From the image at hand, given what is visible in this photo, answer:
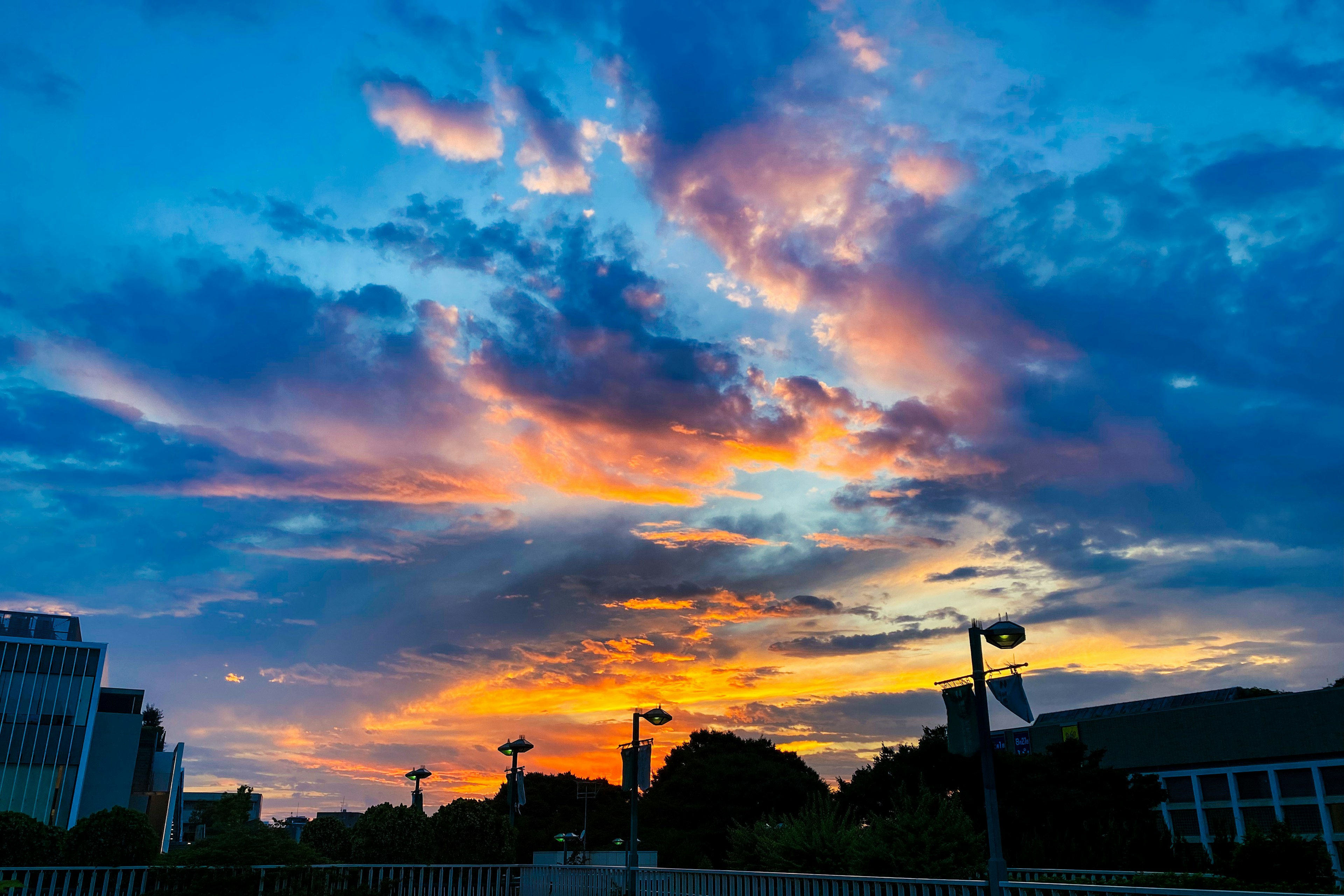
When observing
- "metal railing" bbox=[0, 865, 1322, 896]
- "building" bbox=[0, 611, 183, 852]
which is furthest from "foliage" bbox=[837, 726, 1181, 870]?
"building" bbox=[0, 611, 183, 852]

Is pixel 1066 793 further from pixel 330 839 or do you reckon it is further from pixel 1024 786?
pixel 330 839

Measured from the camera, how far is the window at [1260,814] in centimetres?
6650

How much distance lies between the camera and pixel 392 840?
24.7 meters

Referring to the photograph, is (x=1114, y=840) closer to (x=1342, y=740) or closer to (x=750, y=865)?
(x=750, y=865)

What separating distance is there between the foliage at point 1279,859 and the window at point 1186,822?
59.3 metres

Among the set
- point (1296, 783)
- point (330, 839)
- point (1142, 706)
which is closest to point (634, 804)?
point (330, 839)

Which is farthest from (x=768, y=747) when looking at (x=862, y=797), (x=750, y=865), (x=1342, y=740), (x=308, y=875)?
(x=308, y=875)

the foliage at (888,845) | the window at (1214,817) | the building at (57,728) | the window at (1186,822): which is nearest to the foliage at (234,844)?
the foliage at (888,845)

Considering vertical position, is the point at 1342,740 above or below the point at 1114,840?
above

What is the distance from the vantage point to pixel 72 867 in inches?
721

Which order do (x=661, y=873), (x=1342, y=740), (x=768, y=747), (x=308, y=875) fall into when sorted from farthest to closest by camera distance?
(x=768, y=747)
(x=1342, y=740)
(x=661, y=873)
(x=308, y=875)

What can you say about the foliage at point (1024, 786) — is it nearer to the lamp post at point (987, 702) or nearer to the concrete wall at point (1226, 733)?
the concrete wall at point (1226, 733)

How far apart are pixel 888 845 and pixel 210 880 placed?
50.2 feet

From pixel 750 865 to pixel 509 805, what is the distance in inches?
406
